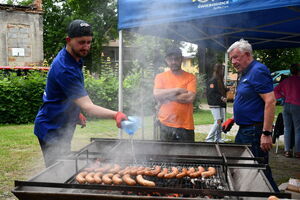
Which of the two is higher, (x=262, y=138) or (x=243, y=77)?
(x=243, y=77)

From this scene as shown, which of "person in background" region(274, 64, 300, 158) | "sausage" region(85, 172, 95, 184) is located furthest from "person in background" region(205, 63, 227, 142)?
"sausage" region(85, 172, 95, 184)

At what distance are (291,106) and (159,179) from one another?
16.3 feet

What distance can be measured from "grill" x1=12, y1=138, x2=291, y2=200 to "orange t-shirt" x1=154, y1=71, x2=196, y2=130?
739mm

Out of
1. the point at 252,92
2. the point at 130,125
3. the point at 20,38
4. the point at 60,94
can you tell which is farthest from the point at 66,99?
the point at 20,38

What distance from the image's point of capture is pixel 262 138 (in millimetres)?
3342

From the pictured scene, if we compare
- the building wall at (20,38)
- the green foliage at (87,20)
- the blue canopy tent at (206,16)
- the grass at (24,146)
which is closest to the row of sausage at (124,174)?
the blue canopy tent at (206,16)

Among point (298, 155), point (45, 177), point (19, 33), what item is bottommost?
point (298, 155)

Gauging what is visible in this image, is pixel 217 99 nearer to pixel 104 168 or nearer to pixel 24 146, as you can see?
pixel 104 168

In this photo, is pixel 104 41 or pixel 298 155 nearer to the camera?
pixel 298 155

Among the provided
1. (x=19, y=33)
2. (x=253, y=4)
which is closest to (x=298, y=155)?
(x=253, y=4)

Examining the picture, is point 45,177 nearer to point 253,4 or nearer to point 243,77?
point 243,77

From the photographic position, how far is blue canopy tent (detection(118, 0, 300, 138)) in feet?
11.7

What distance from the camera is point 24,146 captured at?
731cm

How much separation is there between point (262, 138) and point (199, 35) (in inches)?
159
